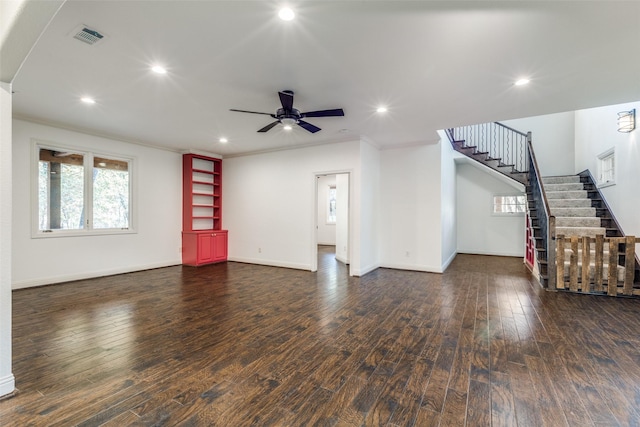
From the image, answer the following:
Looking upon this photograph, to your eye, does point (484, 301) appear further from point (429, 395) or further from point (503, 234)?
point (503, 234)

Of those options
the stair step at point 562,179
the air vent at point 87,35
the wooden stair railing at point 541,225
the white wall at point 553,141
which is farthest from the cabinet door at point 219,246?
the white wall at point 553,141

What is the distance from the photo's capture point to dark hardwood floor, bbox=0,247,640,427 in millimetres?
1784

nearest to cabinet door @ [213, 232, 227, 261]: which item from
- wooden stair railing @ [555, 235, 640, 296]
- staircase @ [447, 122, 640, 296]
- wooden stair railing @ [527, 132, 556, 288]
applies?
staircase @ [447, 122, 640, 296]

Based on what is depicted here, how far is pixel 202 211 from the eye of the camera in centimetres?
721

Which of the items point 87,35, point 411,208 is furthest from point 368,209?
point 87,35

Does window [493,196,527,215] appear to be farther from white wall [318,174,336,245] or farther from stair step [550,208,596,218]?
white wall [318,174,336,245]

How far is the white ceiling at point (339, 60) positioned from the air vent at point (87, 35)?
50 millimetres

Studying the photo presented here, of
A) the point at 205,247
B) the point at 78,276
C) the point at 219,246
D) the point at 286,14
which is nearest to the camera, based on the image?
the point at 286,14

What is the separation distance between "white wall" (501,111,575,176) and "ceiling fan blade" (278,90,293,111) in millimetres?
7709

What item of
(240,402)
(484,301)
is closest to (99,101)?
(240,402)

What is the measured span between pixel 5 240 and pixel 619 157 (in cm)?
796

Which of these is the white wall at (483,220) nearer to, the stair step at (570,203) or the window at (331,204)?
the stair step at (570,203)

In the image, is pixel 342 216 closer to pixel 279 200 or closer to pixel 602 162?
pixel 279 200

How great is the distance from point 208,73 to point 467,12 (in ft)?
8.00
